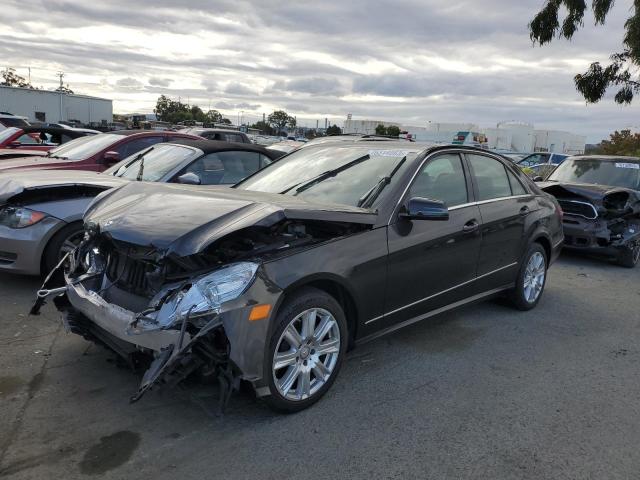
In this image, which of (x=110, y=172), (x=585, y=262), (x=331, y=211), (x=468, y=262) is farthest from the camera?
(x=585, y=262)

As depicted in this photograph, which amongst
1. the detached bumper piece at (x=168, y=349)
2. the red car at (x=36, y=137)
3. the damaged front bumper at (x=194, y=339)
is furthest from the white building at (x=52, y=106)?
the damaged front bumper at (x=194, y=339)

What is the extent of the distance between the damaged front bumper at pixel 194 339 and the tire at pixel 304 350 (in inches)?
5.0

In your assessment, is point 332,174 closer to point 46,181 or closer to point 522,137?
point 46,181

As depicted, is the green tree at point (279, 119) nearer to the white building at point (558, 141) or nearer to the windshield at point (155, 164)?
the white building at point (558, 141)

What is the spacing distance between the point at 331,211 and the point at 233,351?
1083 mm

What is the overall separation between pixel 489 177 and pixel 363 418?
9.16 ft

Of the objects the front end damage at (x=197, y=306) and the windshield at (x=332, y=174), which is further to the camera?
the windshield at (x=332, y=174)

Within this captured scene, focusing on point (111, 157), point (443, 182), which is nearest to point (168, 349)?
point (443, 182)

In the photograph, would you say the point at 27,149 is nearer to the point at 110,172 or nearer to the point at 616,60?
the point at 110,172

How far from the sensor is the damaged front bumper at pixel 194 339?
2844 millimetres

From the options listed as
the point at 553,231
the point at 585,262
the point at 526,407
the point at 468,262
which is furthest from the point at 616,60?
the point at 526,407

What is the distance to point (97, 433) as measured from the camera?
303 cm

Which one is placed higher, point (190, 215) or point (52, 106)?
point (52, 106)

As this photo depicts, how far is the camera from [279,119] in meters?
93.6
